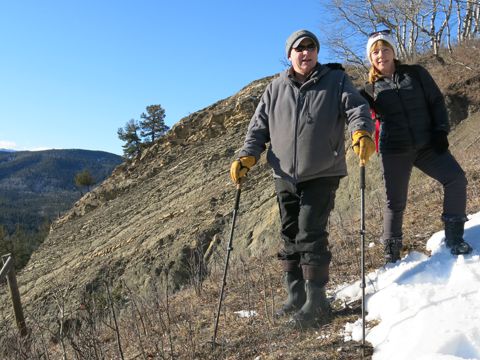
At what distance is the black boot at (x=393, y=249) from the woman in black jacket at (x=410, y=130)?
2cm

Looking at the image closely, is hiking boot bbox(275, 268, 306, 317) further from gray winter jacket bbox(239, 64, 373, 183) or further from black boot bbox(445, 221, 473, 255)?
black boot bbox(445, 221, 473, 255)

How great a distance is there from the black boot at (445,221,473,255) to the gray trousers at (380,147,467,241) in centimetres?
7

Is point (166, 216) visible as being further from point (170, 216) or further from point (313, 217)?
point (313, 217)

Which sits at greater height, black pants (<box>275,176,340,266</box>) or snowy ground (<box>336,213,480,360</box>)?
black pants (<box>275,176,340,266</box>)

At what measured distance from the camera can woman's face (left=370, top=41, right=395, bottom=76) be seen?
3.50 m

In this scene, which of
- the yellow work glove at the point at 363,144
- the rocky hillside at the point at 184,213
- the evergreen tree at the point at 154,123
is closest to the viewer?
the yellow work glove at the point at 363,144

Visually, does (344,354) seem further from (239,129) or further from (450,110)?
(239,129)

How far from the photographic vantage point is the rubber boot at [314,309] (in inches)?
125

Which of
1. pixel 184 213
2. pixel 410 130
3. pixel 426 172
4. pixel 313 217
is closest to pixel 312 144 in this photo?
pixel 313 217

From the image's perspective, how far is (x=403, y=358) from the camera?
2.33 m

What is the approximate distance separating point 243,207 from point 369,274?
28.7ft

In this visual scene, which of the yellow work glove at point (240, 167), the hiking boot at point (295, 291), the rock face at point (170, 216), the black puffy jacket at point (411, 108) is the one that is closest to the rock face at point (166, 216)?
the rock face at point (170, 216)

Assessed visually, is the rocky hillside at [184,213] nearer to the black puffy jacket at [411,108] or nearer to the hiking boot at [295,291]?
the hiking boot at [295,291]

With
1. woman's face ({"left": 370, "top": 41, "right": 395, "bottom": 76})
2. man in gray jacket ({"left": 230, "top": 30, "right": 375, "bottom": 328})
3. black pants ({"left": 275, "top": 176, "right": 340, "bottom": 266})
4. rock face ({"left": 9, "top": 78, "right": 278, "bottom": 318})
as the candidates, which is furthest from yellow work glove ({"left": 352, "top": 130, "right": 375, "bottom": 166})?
rock face ({"left": 9, "top": 78, "right": 278, "bottom": 318})
